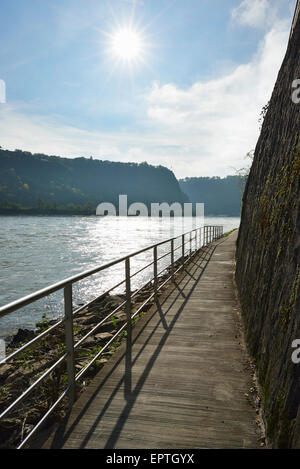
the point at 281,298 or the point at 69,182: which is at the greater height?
the point at 69,182

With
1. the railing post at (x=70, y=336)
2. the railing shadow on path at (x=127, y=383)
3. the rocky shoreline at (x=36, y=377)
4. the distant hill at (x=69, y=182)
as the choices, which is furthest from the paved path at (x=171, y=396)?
the distant hill at (x=69, y=182)

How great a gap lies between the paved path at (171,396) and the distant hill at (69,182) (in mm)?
102606

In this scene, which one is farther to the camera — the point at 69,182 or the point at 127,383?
the point at 69,182

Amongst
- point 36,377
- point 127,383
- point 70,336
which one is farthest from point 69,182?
point 70,336

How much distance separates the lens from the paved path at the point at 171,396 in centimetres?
270

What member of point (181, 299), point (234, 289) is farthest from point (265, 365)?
point (234, 289)

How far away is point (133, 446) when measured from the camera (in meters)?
2.61

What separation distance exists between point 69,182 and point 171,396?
166 m

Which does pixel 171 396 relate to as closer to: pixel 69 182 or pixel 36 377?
pixel 36 377

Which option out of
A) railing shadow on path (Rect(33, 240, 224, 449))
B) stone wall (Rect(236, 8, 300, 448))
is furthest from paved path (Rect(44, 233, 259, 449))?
stone wall (Rect(236, 8, 300, 448))

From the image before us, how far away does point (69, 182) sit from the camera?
161500 mm

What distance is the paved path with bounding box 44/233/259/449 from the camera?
2701 millimetres

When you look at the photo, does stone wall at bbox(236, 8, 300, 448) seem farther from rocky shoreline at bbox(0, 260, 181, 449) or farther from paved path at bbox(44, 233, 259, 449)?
rocky shoreline at bbox(0, 260, 181, 449)

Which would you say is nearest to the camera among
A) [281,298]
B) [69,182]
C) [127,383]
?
[281,298]
